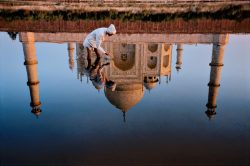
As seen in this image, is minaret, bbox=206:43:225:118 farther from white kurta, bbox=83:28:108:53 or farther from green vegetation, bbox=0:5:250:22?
green vegetation, bbox=0:5:250:22

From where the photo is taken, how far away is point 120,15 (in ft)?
32.6

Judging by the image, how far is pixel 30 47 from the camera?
6.21 meters

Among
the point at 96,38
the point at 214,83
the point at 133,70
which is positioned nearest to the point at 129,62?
the point at 133,70

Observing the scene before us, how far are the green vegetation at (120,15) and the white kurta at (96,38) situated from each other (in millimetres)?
4709

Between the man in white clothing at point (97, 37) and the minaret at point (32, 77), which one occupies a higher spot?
the man in white clothing at point (97, 37)

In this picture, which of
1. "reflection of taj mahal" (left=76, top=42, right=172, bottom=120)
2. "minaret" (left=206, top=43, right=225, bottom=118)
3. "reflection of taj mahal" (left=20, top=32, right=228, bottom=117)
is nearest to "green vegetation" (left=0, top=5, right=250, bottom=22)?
"reflection of taj mahal" (left=76, top=42, right=172, bottom=120)

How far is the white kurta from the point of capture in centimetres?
464

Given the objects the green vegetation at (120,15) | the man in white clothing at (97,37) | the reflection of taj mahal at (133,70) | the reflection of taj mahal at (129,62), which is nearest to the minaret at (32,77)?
the reflection of taj mahal at (129,62)

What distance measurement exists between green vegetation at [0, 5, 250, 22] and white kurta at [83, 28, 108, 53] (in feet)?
15.4

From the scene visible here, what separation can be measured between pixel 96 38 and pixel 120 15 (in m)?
5.48

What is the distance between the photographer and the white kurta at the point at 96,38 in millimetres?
4637

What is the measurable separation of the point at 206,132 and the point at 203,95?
1.12 meters

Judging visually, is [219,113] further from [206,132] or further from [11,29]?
[11,29]

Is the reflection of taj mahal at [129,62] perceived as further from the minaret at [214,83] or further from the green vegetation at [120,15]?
the green vegetation at [120,15]
